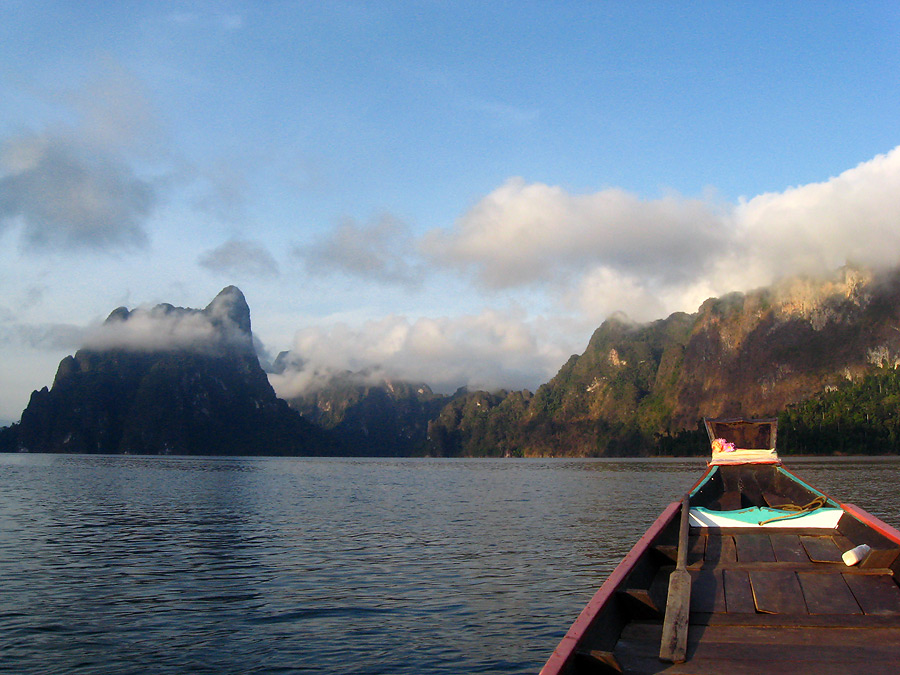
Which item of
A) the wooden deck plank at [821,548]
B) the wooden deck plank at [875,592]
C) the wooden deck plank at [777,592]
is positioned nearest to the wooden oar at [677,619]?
the wooden deck plank at [777,592]

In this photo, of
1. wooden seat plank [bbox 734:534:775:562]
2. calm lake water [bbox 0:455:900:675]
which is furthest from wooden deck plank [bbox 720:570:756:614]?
calm lake water [bbox 0:455:900:675]

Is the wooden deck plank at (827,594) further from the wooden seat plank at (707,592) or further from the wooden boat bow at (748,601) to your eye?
the wooden seat plank at (707,592)

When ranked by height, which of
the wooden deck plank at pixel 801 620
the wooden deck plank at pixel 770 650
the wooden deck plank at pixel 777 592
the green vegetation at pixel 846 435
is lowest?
the green vegetation at pixel 846 435

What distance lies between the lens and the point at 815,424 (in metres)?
191

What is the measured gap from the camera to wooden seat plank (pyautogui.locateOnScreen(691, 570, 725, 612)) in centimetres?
967

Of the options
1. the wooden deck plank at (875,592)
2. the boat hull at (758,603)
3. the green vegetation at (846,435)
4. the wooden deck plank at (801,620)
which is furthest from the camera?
the green vegetation at (846,435)

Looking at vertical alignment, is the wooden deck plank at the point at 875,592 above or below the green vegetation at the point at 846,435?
above

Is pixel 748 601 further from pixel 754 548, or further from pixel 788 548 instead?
pixel 788 548

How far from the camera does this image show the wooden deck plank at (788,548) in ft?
39.1

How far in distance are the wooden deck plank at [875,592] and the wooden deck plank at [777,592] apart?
0.75m

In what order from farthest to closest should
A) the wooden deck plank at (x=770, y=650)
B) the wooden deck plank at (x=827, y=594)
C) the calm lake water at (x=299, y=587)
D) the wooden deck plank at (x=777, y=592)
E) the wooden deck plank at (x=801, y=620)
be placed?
the calm lake water at (x=299, y=587) → the wooden deck plank at (x=777, y=592) → the wooden deck plank at (x=827, y=594) → the wooden deck plank at (x=801, y=620) → the wooden deck plank at (x=770, y=650)

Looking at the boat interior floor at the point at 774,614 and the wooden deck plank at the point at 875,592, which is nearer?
the boat interior floor at the point at 774,614

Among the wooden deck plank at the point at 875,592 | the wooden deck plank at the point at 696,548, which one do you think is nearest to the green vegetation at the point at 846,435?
the wooden deck plank at the point at 696,548

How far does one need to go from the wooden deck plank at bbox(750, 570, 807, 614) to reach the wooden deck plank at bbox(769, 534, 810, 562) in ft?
3.31
